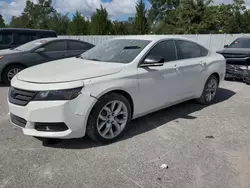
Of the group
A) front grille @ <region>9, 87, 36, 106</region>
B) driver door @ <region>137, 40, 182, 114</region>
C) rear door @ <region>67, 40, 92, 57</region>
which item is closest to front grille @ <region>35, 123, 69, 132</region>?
front grille @ <region>9, 87, 36, 106</region>

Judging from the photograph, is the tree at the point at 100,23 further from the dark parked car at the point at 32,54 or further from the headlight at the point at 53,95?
the headlight at the point at 53,95

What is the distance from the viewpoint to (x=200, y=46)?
4926mm

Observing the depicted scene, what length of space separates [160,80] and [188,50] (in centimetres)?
125

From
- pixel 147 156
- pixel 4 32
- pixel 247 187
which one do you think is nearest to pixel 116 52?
pixel 147 156

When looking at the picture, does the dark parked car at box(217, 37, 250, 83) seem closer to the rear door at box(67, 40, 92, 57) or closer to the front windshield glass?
the front windshield glass

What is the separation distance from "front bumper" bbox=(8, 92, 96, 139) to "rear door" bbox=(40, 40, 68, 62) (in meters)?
4.49

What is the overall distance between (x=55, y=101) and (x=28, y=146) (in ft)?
3.00

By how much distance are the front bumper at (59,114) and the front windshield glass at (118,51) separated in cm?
105

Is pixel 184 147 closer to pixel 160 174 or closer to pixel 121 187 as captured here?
pixel 160 174

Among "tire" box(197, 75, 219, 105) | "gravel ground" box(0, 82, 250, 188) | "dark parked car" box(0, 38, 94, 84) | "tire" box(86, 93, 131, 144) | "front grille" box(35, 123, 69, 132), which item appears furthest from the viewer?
"dark parked car" box(0, 38, 94, 84)

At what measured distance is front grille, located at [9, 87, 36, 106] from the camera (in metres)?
2.81

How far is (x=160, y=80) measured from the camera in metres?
3.78

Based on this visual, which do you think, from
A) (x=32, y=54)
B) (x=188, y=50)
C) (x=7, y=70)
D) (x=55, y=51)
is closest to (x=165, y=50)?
(x=188, y=50)

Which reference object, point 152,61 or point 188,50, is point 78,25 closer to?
point 188,50
